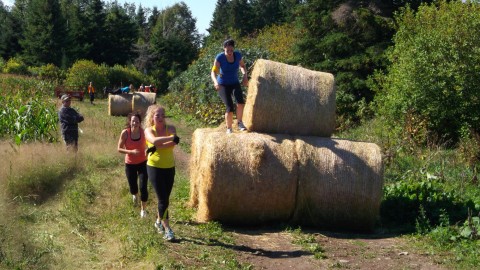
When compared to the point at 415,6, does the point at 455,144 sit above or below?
below

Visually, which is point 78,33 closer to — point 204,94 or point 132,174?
point 204,94

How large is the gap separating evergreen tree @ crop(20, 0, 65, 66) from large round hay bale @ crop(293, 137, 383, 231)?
5304 cm

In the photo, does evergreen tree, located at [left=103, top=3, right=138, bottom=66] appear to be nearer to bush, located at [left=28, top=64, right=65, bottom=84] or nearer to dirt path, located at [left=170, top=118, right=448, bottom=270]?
bush, located at [left=28, top=64, right=65, bottom=84]

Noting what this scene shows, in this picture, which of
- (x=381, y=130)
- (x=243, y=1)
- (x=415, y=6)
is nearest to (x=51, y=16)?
(x=243, y=1)

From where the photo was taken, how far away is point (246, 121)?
8.68 metres

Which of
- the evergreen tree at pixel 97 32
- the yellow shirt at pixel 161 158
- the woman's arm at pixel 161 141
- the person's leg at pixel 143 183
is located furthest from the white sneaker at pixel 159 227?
the evergreen tree at pixel 97 32

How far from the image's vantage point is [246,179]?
775 cm

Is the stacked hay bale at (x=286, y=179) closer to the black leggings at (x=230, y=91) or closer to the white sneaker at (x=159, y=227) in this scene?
the white sneaker at (x=159, y=227)

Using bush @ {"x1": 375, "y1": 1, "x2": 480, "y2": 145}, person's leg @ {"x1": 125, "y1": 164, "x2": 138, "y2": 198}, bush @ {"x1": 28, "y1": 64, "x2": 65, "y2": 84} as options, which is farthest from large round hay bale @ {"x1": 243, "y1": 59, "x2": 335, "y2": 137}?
bush @ {"x1": 28, "y1": 64, "x2": 65, "y2": 84}

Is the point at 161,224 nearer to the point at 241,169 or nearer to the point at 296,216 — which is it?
the point at 241,169

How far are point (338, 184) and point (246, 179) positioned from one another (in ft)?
4.33

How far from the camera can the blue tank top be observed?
9203 mm

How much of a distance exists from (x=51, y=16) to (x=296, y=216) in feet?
177

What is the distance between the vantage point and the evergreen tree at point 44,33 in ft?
184
